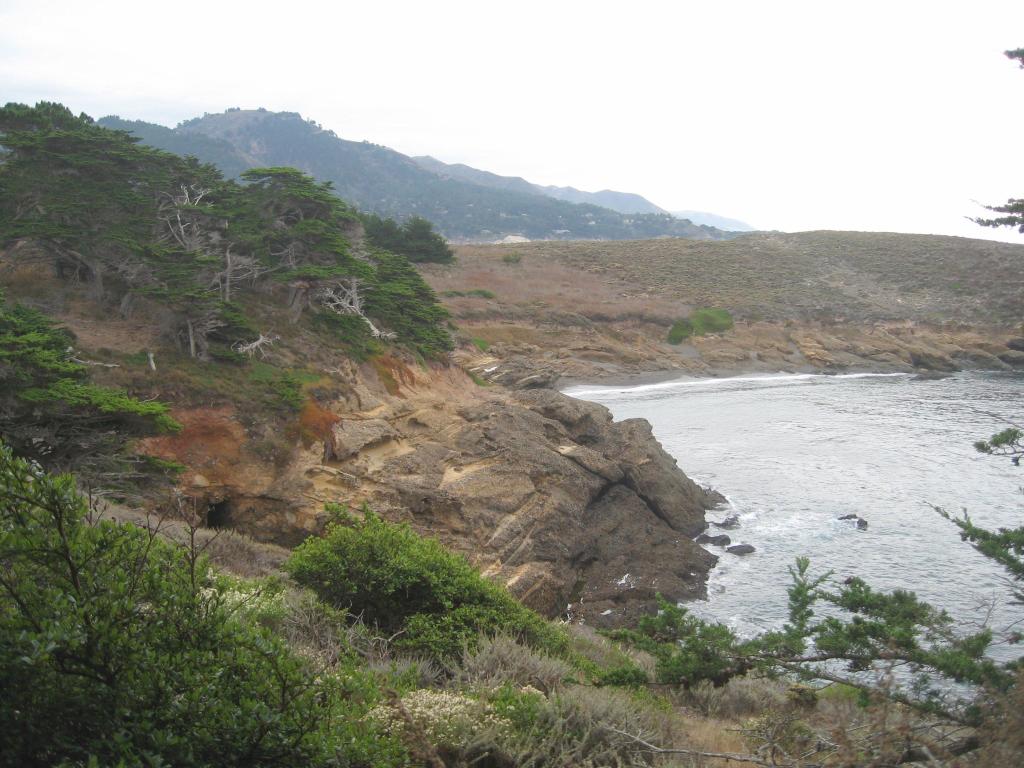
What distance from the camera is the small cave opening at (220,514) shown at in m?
12.9

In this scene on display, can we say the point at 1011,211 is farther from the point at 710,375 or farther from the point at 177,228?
the point at 710,375

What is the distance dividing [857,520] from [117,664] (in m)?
19.0

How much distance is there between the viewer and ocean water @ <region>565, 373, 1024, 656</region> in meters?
15.1

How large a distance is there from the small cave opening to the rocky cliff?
Result: 2cm

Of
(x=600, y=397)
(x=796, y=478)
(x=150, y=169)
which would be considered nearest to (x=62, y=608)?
(x=150, y=169)

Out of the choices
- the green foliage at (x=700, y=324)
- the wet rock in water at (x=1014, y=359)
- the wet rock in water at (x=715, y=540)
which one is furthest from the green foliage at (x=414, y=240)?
the wet rock in water at (x=1014, y=359)

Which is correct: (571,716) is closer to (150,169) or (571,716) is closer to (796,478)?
(150,169)

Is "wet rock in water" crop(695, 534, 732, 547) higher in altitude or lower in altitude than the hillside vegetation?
lower

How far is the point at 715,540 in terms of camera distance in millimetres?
17625

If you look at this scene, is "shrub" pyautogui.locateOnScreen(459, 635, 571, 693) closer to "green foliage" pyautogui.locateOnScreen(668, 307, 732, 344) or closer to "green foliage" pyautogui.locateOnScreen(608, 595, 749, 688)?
"green foliage" pyautogui.locateOnScreen(608, 595, 749, 688)

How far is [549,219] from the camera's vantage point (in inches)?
5408

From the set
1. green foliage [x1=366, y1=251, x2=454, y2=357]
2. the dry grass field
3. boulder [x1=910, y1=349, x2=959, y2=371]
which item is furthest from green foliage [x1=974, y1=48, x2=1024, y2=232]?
boulder [x1=910, y1=349, x2=959, y2=371]

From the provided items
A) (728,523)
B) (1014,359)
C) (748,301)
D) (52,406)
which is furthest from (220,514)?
(1014,359)

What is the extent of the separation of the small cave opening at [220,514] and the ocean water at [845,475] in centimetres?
885
